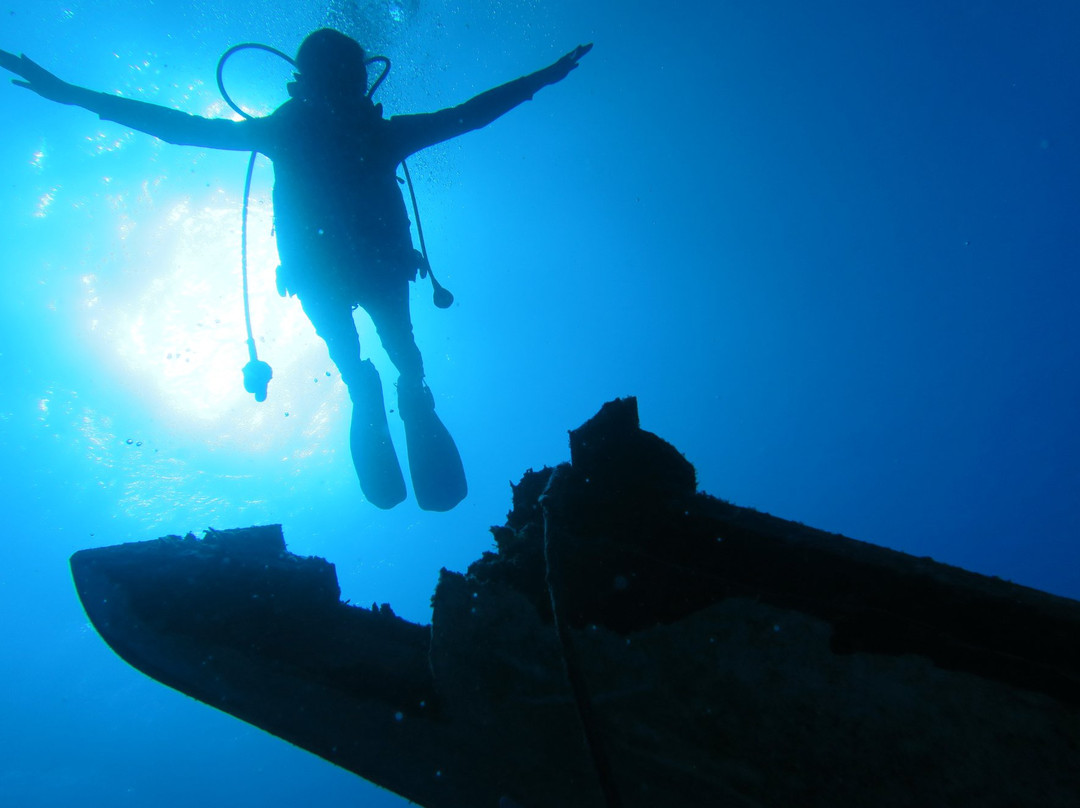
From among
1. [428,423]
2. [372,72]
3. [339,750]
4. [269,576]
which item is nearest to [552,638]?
[339,750]

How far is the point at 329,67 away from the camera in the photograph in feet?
15.2

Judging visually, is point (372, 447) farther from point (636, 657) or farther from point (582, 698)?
point (582, 698)

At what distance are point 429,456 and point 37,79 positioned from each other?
378cm

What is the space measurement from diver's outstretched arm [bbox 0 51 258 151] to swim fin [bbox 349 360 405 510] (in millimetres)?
2040

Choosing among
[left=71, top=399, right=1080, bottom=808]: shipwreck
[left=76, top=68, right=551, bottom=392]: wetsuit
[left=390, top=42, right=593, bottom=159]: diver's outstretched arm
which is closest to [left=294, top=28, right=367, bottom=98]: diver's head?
[left=76, top=68, right=551, bottom=392]: wetsuit

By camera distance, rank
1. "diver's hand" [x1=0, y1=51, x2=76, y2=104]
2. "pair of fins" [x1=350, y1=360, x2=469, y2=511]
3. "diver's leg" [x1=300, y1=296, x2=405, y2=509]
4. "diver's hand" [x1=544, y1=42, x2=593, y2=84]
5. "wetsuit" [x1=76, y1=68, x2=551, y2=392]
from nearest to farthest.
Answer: "diver's hand" [x1=0, y1=51, x2=76, y2=104] → "diver's hand" [x1=544, y1=42, x2=593, y2=84] → "wetsuit" [x1=76, y1=68, x2=551, y2=392] → "diver's leg" [x1=300, y1=296, x2=405, y2=509] → "pair of fins" [x1=350, y1=360, x2=469, y2=511]

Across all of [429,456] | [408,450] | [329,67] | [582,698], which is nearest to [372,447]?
[408,450]

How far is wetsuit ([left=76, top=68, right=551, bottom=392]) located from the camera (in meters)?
4.54

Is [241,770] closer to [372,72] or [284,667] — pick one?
[372,72]

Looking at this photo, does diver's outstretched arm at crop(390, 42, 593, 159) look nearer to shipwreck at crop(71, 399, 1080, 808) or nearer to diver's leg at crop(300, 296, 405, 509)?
diver's leg at crop(300, 296, 405, 509)

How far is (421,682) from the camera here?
1.82 meters

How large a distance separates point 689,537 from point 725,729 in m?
0.58

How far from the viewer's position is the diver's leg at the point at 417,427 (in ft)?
16.1

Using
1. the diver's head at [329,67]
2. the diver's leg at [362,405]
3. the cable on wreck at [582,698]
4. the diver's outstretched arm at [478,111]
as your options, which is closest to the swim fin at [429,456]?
the diver's leg at [362,405]
